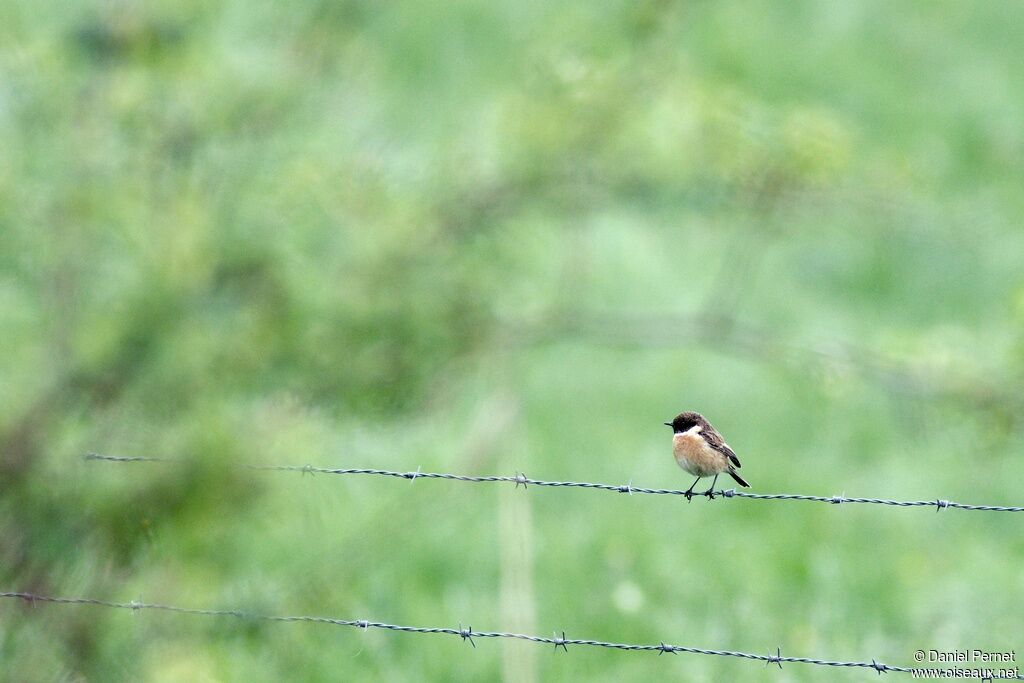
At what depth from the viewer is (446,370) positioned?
6820 millimetres

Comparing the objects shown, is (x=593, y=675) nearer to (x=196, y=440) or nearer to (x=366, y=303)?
(x=366, y=303)

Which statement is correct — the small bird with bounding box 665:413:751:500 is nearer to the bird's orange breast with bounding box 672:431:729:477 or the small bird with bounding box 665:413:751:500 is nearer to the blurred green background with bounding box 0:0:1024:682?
the bird's orange breast with bounding box 672:431:729:477

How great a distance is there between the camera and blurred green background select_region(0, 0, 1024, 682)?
461cm

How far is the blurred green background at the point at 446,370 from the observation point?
4609 millimetres

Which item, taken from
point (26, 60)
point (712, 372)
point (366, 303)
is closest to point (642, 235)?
point (712, 372)

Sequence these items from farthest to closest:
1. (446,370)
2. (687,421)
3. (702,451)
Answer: (446,370)
(687,421)
(702,451)

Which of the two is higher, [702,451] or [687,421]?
[687,421]

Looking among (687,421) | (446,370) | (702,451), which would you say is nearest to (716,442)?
(702,451)

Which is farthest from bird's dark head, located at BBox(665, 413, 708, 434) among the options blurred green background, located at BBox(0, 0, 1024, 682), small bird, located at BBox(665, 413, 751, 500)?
blurred green background, located at BBox(0, 0, 1024, 682)

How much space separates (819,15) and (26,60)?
11584 mm

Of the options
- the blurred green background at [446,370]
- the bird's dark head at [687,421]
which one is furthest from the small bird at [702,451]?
the blurred green background at [446,370]

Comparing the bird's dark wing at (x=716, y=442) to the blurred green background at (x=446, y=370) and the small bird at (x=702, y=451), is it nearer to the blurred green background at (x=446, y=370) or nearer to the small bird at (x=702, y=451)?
the small bird at (x=702, y=451)

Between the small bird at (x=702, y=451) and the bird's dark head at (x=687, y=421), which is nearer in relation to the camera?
the small bird at (x=702, y=451)

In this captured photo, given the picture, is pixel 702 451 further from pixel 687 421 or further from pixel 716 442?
pixel 687 421
